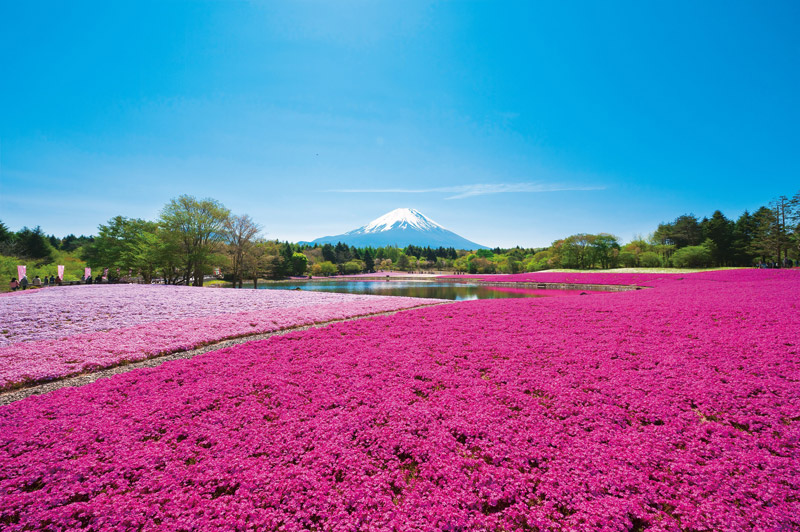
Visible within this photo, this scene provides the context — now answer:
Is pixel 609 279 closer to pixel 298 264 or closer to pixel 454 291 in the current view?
pixel 454 291

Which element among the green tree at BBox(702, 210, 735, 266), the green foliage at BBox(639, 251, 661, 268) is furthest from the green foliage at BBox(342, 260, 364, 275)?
the green tree at BBox(702, 210, 735, 266)

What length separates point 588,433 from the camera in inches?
172

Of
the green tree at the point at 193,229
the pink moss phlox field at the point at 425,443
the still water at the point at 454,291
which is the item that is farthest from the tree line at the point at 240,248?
the pink moss phlox field at the point at 425,443

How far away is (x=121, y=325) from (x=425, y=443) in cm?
1476

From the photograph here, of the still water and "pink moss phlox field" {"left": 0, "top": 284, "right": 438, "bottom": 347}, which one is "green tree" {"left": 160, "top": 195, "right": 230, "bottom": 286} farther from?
"pink moss phlox field" {"left": 0, "top": 284, "right": 438, "bottom": 347}

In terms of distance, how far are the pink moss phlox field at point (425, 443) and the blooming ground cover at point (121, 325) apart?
7.81 feet

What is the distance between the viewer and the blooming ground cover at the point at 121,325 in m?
8.09

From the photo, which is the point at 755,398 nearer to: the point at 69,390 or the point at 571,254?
the point at 69,390

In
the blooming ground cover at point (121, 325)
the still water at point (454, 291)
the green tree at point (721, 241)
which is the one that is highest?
the green tree at point (721, 241)

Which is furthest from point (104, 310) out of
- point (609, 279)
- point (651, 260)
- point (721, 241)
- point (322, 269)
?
point (651, 260)

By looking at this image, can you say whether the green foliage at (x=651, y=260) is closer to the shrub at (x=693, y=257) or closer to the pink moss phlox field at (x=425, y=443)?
the shrub at (x=693, y=257)

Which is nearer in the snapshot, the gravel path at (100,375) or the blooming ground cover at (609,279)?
the gravel path at (100,375)

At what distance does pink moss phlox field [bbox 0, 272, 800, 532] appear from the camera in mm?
3037

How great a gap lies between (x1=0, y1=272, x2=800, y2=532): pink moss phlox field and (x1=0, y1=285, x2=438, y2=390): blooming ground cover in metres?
2.38
